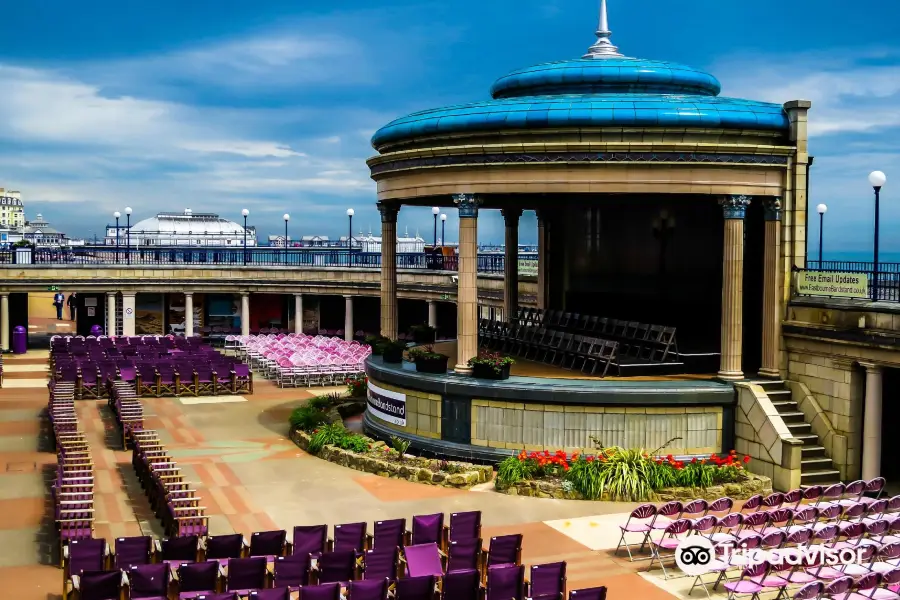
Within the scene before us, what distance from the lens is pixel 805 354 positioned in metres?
23.3

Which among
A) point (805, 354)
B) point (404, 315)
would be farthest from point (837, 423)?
point (404, 315)

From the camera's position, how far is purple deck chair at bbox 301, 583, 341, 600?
483 inches

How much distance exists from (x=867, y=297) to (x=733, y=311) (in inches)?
117

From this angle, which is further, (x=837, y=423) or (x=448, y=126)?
(x=448, y=126)

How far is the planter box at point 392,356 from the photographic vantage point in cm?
2656

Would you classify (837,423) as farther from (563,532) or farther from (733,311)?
(563,532)

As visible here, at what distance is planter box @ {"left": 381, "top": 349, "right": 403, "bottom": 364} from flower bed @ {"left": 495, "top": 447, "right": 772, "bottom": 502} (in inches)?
218

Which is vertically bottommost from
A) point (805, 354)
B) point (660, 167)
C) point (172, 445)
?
point (172, 445)

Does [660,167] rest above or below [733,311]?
above

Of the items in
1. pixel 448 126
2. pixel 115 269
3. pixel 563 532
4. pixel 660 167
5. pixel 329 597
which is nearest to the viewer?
pixel 329 597

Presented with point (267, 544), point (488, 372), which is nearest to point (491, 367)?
point (488, 372)

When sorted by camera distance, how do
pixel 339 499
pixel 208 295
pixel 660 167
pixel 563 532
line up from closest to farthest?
pixel 563 532
pixel 339 499
pixel 660 167
pixel 208 295

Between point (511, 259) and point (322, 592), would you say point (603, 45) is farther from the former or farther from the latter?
point (322, 592)

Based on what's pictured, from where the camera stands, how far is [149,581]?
1320cm
